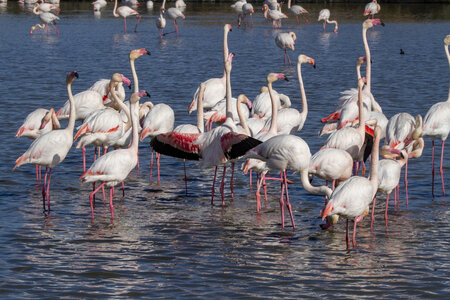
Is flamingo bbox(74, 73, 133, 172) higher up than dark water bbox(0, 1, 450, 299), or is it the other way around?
flamingo bbox(74, 73, 133, 172)

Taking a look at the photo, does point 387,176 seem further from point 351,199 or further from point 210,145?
point 210,145

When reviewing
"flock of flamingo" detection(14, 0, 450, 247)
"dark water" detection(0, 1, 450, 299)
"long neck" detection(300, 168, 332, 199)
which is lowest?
"dark water" detection(0, 1, 450, 299)

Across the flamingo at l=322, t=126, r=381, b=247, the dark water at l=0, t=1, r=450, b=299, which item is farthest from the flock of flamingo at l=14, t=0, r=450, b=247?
the dark water at l=0, t=1, r=450, b=299

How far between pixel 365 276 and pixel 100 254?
2.20m

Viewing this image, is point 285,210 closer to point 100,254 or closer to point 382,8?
point 100,254

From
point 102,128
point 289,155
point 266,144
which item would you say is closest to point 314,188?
point 289,155

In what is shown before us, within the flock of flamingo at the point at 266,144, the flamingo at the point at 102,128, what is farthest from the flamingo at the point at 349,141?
the flamingo at the point at 102,128

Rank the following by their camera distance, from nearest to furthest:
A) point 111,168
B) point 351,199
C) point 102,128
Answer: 1. point 351,199
2. point 111,168
3. point 102,128

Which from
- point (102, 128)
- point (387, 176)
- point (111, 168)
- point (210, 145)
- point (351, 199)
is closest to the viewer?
point (351, 199)

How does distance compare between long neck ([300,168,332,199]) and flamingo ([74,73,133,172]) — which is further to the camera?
flamingo ([74,73,133,172])

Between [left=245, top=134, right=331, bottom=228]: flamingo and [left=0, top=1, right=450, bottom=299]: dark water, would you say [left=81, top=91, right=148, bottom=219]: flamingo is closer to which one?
[left=0, top=1, right=450, bottom=299]: dark water

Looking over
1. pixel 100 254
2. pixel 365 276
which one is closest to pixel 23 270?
pixel 100 254

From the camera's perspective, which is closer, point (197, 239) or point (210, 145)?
point (197, 239)

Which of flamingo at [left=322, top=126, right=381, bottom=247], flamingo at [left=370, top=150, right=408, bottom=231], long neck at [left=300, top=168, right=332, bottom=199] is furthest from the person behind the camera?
flamingo at [left=370, top=150, right=408, bottom=231]
